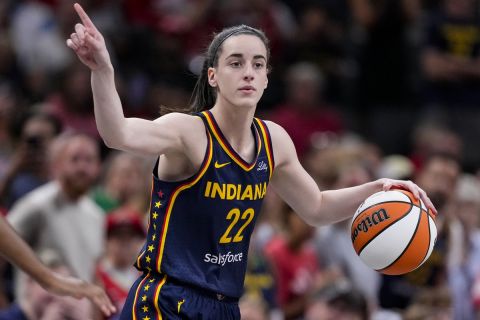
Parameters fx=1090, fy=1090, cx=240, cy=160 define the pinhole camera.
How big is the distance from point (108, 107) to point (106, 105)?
1 centimetres

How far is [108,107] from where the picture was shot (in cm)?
477

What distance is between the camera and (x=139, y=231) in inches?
316

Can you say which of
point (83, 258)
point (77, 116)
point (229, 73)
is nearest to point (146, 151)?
point (229, 73)

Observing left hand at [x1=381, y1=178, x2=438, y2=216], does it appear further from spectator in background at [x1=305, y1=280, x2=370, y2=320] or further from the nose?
spectator in background at [x1=305, y1=280, x2=370, y2=320]

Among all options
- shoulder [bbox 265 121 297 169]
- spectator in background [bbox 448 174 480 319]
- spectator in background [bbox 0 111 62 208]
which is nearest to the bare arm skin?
shoulder [bbox 265 121 297 169]

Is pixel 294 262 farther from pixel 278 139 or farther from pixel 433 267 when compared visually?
pixel 278 139

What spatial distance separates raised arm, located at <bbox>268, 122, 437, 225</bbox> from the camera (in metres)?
5.68

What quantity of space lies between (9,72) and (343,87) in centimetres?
396

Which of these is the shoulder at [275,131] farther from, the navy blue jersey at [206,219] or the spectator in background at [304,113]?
the spectator in background at [304,113]

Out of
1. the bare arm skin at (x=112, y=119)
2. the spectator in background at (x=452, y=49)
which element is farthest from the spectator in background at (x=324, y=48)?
the bare arm skin at (x=112, y=119)

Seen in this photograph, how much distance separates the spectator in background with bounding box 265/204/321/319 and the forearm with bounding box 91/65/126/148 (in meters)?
4.50

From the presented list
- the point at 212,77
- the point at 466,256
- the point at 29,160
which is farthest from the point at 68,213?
the point at 466,256

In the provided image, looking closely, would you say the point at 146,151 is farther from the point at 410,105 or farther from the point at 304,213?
the point at 410,105

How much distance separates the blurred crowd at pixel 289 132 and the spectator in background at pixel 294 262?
14mm
